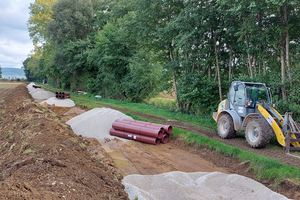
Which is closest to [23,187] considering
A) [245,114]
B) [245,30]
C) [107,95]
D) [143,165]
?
[143,165]

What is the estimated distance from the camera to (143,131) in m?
10.6

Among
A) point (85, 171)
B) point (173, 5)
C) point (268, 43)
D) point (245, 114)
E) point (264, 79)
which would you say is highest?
point (173, 5)

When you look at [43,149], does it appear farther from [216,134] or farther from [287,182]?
[216,134]

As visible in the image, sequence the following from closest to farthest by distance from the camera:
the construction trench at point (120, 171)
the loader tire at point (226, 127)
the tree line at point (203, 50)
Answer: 1. the construction trench at point (120, 171)
2. the loader tire at point (226, 127)
3. the tree line at point (203, 50)

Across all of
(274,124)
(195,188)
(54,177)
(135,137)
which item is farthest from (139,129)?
(54,177)

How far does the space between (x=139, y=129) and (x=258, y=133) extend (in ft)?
16.3

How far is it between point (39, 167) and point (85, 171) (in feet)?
3.43

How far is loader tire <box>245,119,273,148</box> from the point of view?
8266mm

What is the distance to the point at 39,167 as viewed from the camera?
194 inches

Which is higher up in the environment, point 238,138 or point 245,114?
point 245,114

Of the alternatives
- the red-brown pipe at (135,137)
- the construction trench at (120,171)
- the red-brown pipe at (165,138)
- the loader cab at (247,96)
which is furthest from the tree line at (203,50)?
the construction trench at (120,171)

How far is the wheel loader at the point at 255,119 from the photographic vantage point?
800 cm

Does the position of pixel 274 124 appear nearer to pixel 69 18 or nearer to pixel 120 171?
pixel 120 171

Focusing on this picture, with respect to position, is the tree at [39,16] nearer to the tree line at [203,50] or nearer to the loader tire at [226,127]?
the tree line at [203,50]
